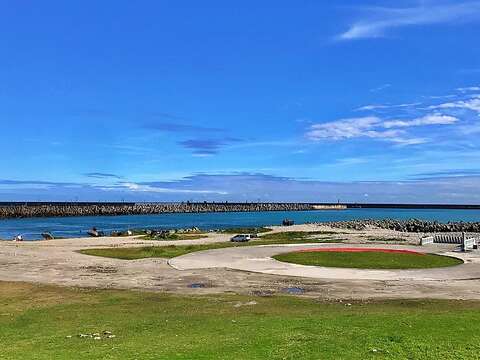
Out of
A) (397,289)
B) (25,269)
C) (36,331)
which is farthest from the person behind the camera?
(25,269)

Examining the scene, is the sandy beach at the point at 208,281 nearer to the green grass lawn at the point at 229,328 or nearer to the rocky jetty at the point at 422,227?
the green grass lawn at the point at 229,328

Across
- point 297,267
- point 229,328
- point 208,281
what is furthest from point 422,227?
point 229,328

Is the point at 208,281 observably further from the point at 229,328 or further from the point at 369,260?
the point at 369,260

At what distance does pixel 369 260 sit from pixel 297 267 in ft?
24.5

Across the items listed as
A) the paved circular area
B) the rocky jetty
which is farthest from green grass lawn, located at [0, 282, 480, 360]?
the rocky jetty

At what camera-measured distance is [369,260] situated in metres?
45.3

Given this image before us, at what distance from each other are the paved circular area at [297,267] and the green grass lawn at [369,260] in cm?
157

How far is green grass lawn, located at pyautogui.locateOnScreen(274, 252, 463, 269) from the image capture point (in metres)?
42.8

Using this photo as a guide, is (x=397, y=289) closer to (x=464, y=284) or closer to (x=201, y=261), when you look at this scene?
(x=464, y=284)

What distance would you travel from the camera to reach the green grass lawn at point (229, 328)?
1471 cm

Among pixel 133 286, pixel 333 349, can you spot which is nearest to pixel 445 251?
pixel 133 286

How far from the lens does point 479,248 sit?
5750 cm

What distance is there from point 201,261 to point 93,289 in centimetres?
1514

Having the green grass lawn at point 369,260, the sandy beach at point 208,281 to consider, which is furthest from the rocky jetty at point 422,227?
the sandy beach at point 208,281
